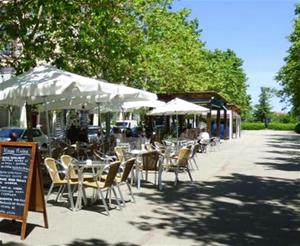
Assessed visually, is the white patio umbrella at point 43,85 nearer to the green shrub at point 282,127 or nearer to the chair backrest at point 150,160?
the chair backrest at point 150,160

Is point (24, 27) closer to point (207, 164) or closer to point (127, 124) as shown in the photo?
point (207, 164)

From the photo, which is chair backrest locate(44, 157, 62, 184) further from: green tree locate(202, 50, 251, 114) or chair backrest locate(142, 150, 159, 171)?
green tree locate(202, 50, 251, 114)

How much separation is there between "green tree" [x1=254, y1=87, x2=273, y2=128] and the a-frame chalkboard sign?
11854 centimetres

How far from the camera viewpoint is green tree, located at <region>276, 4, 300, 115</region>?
36.2 meters

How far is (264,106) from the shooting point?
407 feet

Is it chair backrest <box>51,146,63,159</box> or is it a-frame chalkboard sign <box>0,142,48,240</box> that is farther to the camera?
chair backrest <box>51,146,63,159</box>

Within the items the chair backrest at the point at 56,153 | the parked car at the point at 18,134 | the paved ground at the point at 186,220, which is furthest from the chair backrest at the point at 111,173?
the parked car at the point at 18,134

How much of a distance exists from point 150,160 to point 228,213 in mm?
3380

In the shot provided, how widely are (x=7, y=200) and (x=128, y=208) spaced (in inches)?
103

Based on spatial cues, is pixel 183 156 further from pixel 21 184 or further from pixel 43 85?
pixel 21 184

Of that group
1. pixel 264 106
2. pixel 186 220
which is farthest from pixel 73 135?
pixel 264 106

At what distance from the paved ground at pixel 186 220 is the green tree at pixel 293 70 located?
24.8 m

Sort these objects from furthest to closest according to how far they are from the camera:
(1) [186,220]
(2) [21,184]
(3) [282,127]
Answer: (3) [282,127] < (1) [186,220] < (2) [21,184]

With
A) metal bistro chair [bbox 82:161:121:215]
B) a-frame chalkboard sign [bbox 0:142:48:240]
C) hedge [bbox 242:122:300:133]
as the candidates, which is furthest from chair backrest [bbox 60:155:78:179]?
hedge [bbox 242:122:300:133]
